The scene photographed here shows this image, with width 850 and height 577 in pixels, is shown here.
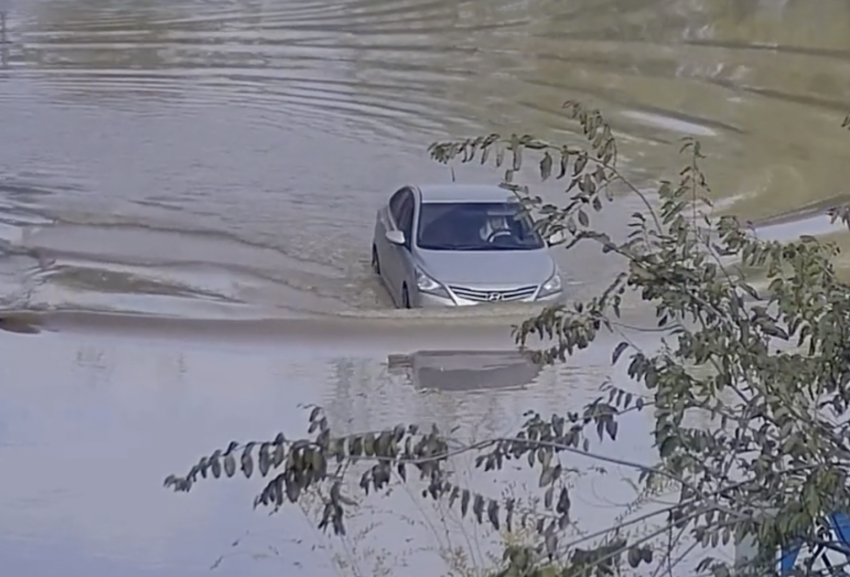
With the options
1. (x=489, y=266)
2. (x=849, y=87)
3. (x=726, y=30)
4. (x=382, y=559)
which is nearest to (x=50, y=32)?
(x=726, y=30)

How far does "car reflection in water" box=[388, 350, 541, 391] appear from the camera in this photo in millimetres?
9008

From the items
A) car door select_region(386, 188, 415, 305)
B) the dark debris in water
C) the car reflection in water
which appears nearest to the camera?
the car reflection in water

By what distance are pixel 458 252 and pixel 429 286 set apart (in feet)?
1.94

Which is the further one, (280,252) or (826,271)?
(280,252)

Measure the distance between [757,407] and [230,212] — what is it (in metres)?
12.2

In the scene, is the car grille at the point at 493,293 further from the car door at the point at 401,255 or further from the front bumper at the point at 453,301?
the car door at the point at 401,255

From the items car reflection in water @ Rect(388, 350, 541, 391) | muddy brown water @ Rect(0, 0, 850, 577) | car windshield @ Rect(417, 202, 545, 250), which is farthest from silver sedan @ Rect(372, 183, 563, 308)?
car reflection in water @ Rect(388, 350, 541, 391)

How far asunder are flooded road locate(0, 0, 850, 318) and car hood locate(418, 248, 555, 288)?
1.99 feet

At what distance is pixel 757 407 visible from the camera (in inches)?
102

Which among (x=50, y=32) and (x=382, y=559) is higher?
(x=50, y=32)

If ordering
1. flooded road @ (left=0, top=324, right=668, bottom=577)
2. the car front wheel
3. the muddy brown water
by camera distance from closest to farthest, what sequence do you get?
flooded road @ (left=0, top=324, right=668, bottom=577) → the muddy brown water → the car front wheel

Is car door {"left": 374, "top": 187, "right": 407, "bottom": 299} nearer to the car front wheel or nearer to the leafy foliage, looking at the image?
the car front wheel

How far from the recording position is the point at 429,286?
1115 centimetres

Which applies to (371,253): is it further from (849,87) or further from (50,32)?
(50,32)
